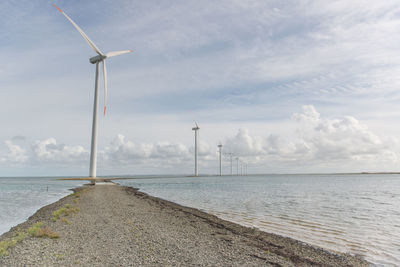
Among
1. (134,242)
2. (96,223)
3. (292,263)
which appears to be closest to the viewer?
(292,263)

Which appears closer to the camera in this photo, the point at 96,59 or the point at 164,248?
the point at 164,248

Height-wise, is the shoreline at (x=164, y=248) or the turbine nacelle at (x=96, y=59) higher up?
the turbine nacelle at (x=96, y=59)

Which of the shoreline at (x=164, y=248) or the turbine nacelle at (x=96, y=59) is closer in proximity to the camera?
the shoreline at (x=164, y=248)

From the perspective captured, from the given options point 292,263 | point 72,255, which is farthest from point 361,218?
point 72,255

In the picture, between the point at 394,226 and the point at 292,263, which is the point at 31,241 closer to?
the point at 292,263

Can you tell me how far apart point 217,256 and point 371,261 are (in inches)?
320

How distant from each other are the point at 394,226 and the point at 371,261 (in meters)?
13.2

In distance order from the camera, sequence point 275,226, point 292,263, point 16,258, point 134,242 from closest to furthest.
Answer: point 16,258 → point 292,263 → point 134,242 → point 275,226

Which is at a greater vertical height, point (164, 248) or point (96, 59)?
point (96, 59)

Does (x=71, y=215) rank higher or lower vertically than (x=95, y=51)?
lower

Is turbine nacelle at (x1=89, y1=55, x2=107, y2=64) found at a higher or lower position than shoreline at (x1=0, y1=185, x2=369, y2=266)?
higher

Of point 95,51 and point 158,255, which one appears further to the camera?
point 95,51

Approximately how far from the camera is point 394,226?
24828mm

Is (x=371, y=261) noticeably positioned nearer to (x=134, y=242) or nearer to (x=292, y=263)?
(x=292, y=263)
